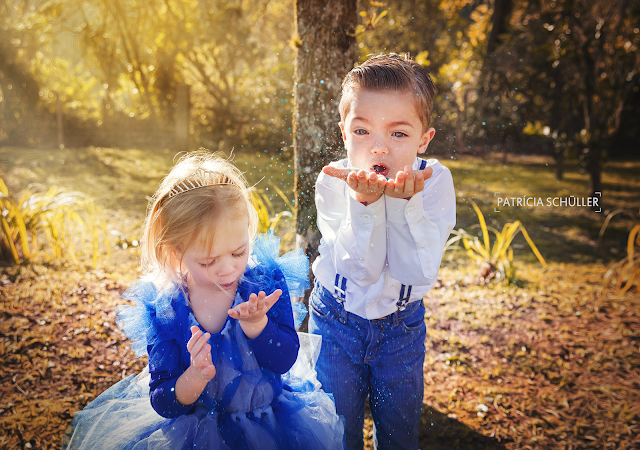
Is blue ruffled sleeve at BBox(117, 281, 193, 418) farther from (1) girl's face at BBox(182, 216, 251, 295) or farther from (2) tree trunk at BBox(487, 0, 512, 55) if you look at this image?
(2) tree trunk at BBox(487, 0, 512, 55)

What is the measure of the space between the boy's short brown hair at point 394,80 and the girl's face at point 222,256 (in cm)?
56

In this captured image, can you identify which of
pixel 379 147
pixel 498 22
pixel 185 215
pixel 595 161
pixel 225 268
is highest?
pixel 498 22

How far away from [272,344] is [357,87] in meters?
0.90

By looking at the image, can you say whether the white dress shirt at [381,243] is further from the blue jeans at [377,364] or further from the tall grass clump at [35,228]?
the tall grass clump at [35,228]

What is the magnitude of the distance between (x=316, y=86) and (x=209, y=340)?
4.53 ft

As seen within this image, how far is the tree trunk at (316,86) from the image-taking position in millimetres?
2064

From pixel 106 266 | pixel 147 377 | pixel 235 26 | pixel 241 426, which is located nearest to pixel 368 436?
pixel 241 426

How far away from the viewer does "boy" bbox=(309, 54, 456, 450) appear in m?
1.30

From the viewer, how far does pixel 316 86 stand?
2.11 meters

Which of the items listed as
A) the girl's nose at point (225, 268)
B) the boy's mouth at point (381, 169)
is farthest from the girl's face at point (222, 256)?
the boy's mouth at point (381, 169)

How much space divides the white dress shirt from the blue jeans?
72 millimetres

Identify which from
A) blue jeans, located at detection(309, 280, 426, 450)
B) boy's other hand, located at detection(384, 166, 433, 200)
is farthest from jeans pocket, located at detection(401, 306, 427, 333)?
boy's other hand, located at detection(384, 166, 433, 200)

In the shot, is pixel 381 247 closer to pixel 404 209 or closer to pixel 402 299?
pixel 404 209

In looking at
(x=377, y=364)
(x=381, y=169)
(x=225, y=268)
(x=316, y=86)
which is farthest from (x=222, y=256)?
(x=316, y=86)
